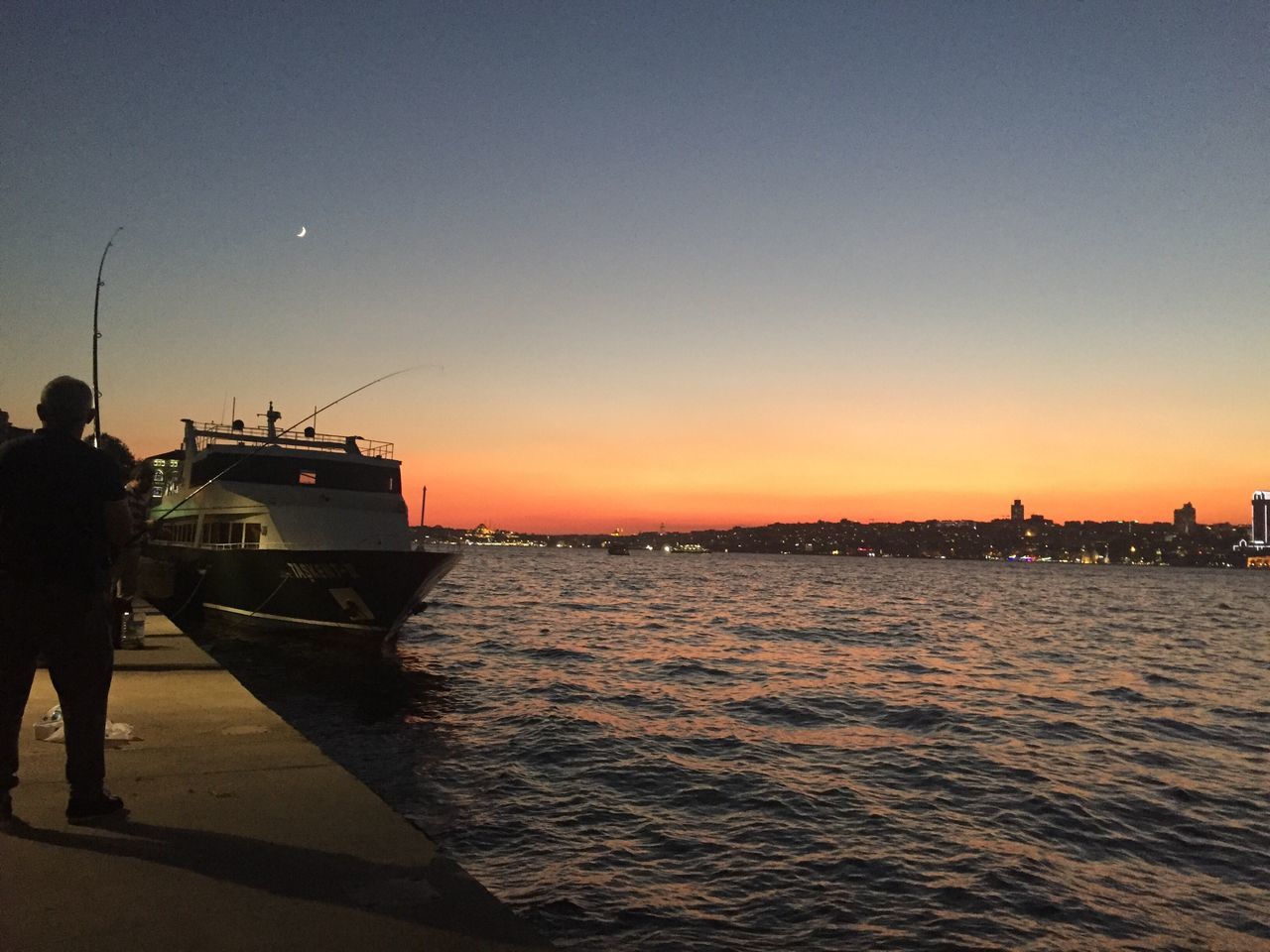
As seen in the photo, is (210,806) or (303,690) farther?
(303,690)

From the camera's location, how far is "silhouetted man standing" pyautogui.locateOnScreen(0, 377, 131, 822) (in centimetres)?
403

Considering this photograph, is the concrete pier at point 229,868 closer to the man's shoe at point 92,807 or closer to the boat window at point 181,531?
the man's shoe at point 92,807

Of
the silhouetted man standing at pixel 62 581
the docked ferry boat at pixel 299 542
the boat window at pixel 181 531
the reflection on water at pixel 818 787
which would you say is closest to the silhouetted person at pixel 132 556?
the silhouetted man standing at pixel 62 581

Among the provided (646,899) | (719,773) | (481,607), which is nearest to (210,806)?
(646,899)

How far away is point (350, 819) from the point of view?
4477 mm

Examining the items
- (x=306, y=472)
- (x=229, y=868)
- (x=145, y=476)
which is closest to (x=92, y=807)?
(x=229, y=868)

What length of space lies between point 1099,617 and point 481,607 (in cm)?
3377

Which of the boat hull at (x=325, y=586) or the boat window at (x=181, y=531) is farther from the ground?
the boat window at (x=181, y=531)

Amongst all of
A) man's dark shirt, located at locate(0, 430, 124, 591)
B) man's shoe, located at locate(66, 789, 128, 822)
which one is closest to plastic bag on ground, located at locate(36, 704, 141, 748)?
man's shoe, located at locate(66, 789, 128, 822)

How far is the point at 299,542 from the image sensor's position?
2003cm

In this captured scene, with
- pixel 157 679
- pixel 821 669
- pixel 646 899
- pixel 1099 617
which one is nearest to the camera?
pixel 646 899

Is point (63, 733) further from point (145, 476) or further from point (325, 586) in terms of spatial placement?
point (145, 476)

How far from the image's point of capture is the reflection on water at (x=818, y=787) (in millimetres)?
6074

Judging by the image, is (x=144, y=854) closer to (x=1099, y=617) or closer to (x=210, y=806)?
(x=210, y=806)
